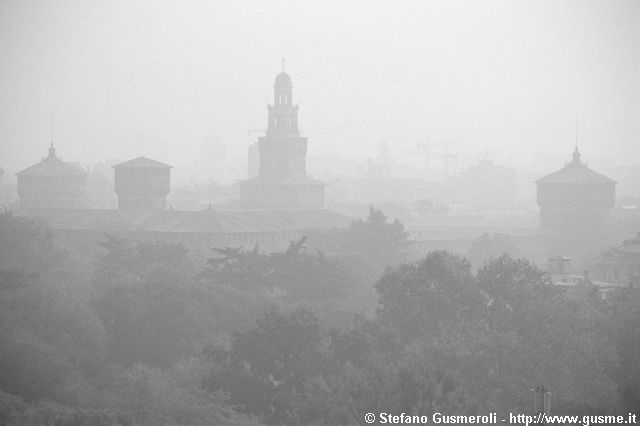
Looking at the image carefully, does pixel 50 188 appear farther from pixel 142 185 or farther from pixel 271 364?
pixel 271 364

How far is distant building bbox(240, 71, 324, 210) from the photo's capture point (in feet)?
318

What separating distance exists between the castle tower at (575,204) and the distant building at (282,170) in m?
11.7

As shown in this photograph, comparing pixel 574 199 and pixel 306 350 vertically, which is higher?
pixel 574 199

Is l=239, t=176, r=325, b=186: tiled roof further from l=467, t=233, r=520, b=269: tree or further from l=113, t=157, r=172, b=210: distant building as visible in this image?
l=467, t=233, r=520, b=269: tree

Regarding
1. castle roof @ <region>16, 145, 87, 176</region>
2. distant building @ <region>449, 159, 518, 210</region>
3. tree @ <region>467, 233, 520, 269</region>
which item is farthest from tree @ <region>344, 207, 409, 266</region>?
distant building @ <region>449, 159, 518, 210</region>

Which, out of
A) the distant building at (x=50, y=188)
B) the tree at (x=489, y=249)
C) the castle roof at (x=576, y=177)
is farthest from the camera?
the castle roof at (x=576, y=177)

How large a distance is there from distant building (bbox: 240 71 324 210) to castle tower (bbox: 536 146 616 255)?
1173cm

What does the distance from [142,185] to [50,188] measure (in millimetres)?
10511

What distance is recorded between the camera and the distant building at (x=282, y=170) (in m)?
96.8

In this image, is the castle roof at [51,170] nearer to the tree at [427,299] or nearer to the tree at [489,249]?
the tree at [489,249]

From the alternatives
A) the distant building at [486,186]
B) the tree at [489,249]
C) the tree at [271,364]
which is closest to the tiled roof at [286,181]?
the tree at [489,249]

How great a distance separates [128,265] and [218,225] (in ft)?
52.7

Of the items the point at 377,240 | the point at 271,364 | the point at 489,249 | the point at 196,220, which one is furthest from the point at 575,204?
the point at 271,364

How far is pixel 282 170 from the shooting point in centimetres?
9988
